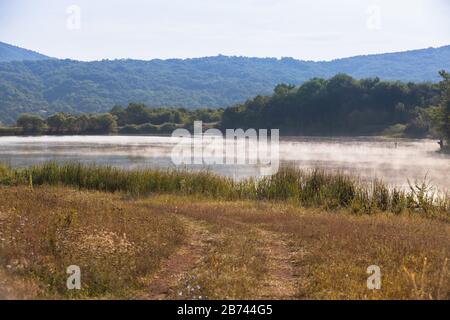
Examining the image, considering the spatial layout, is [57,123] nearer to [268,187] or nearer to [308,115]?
[308,115]

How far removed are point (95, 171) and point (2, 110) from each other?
622ft

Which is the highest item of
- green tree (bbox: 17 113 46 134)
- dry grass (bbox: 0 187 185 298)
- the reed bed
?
green tree (bbox: 17 113 46 134)

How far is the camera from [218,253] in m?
12.1

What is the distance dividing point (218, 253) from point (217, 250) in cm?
32

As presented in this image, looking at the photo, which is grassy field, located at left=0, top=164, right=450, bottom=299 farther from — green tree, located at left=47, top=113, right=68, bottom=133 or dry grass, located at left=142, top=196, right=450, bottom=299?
green tree, located at left=47, top=113, right=68, bottom=133

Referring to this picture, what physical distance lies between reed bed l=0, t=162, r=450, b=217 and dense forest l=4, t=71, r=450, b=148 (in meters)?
75.0

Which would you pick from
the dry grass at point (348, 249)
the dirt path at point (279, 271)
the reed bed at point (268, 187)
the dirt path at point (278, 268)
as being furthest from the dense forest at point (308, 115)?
the dirt path at point (279, 271)

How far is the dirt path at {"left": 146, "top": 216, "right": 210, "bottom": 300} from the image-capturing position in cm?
922

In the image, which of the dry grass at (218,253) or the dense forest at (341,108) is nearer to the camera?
the dry grass at (218,253)

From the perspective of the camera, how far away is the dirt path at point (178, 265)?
9.22 metres

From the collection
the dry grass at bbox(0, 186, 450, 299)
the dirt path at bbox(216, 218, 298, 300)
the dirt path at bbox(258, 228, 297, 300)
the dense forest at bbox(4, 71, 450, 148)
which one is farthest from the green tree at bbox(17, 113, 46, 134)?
the dirt path at bbox(258, 228, 297, 300)

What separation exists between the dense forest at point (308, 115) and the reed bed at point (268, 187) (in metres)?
75.0

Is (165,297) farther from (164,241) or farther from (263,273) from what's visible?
(164,241)

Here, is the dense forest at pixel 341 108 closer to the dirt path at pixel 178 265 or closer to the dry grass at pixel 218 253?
the dry grass at pixel 218 253
